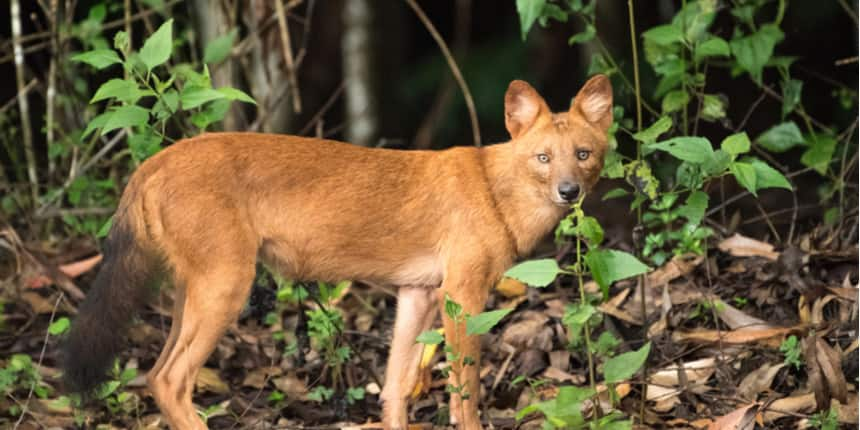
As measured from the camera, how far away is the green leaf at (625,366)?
459cm

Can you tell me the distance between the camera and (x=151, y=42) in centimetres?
509

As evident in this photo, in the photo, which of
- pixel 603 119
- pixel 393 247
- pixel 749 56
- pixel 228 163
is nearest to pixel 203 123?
pixel 228 163

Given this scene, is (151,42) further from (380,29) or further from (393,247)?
(380,29)

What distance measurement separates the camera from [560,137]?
5.70 metres

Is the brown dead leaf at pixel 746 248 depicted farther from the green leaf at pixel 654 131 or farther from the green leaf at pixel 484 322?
the green leaf at pixel 484 322

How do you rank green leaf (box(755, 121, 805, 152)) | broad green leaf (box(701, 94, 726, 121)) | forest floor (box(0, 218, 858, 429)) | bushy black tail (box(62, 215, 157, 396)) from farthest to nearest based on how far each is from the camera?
green leaf (box(755, 121, 805, 152)) → broad green leaf (box(701, 94, 726, 121)) → forest floor (box(0, 218, 858, 429)) → bushy black tail (box(62, 215, 157, 396))

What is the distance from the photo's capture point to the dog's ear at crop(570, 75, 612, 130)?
19.0 feet

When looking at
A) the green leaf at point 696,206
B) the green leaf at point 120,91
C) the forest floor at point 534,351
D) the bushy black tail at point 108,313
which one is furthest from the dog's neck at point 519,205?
the green leaf at point 120,91

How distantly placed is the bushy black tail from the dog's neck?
1.52 meters

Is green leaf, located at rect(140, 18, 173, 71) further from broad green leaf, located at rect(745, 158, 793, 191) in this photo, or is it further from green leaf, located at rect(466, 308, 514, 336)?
broad green leaf, located at rect(745, 158, 793, 191)

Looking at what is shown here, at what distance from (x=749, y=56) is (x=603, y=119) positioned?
1.15 meters

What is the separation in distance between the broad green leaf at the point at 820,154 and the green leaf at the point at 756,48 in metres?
0.61

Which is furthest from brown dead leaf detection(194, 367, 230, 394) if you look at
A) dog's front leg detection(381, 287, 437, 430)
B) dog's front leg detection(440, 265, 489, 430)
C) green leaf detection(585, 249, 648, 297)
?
green leaf detection(585, 249, 648, 297)

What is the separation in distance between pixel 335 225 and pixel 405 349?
678 mm
